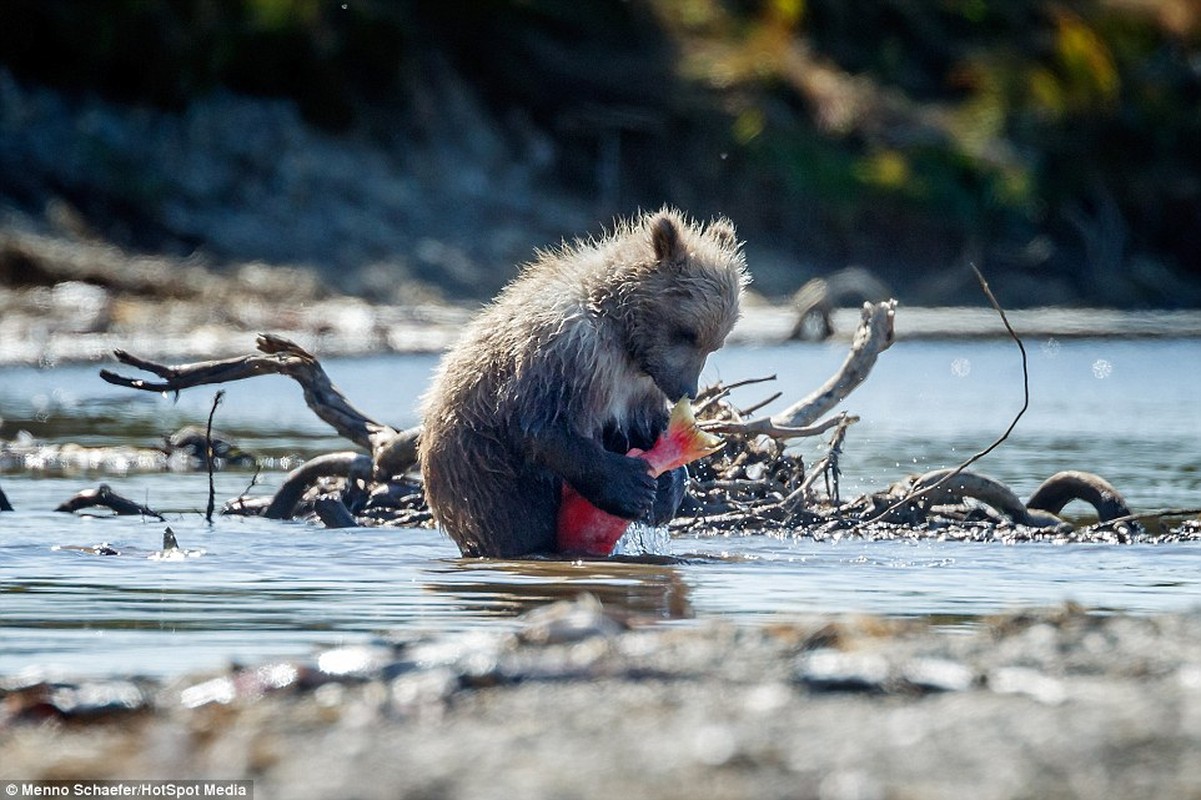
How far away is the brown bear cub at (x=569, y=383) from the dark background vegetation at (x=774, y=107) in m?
18.9

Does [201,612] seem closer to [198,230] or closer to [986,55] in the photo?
[198,230]

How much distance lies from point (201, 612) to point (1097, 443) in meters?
10.1

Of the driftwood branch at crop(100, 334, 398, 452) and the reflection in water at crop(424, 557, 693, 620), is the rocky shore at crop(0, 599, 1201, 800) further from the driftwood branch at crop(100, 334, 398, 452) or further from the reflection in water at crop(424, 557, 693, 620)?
the driftwood branch at crop(100, 334, 398, 452)

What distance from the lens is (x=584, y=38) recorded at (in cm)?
3459

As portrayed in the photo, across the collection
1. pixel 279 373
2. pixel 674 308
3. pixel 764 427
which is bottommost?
pixel 764 427

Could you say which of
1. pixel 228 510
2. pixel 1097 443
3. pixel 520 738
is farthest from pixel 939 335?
pixel 520 738

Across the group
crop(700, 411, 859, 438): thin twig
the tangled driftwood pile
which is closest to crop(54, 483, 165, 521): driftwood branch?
the tangled driftwood pile

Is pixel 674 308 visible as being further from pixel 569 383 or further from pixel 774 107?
pixel 774 107

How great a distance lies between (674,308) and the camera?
902cm

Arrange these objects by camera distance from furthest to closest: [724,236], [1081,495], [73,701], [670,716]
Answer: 1. [1081,495]
2. [724,236]
3. [73,701]
4. [670,716]

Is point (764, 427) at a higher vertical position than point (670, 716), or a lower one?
higher

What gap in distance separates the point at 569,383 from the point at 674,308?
569 millimetres

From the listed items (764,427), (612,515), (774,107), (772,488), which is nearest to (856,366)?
(764,427)

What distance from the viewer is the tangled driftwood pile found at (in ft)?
33.3
